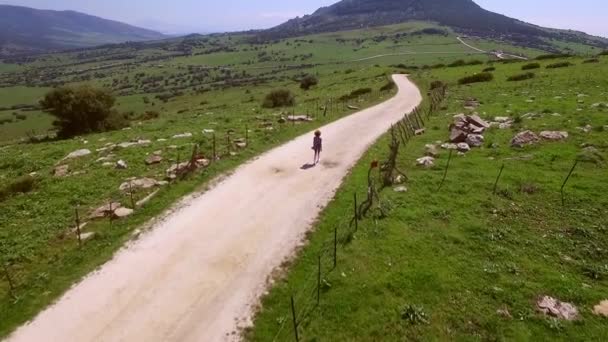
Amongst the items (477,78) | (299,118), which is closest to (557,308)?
(299,118)

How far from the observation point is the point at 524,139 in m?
28.4

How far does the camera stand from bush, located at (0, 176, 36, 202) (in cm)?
2288

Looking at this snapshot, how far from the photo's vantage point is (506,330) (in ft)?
40.4

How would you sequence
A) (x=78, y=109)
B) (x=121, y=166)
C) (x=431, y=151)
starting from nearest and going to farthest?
(x=121, y=166), (x=431, y=151), (x=78, y=109)

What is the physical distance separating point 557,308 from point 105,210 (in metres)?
19.8

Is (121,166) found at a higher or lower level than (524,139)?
lower

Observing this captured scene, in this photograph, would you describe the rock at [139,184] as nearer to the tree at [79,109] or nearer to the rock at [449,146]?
the rock at [449,146]

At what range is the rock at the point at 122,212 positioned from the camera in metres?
19.8

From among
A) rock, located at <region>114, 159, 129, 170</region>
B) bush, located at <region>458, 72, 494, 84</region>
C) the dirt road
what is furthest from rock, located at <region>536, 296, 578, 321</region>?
bush, located at <region>458, 72, 494, 84</region>

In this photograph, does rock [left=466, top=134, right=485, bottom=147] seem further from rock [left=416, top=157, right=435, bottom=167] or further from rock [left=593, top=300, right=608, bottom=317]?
rock [left=593, top=300, right=608, bottom=317]

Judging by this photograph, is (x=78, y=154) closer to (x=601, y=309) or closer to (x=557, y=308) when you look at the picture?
(x=557, y=308)

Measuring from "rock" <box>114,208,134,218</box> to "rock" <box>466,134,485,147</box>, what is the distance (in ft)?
76.1

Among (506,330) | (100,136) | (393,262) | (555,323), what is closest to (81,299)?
(393,262)

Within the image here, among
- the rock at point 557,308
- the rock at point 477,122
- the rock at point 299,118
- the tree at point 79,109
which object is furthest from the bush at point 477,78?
the rock at point 557,308
